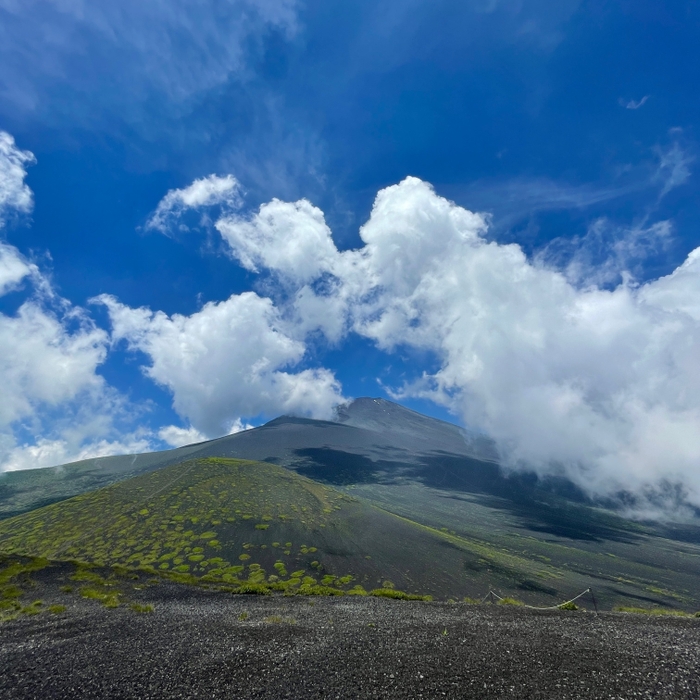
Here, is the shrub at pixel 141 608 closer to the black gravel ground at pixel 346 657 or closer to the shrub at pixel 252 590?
the black gravel ground at pixel 346 657

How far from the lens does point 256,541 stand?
3497 inches

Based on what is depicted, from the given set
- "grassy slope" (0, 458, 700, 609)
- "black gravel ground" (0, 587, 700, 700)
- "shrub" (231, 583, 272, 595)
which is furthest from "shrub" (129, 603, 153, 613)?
"grassy slope" (0, 458, 700, 609)

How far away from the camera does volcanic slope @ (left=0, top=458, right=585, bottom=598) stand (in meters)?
A: 73.2

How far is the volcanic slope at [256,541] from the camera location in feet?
240

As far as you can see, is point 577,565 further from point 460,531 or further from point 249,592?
point 249,592

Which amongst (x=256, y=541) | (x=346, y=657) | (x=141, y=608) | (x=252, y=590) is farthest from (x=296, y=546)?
(x=346, y=657)

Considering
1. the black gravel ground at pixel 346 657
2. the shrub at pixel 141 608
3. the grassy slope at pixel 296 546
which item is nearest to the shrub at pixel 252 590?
the shrub at pixel 141 608

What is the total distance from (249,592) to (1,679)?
28761 millimetres

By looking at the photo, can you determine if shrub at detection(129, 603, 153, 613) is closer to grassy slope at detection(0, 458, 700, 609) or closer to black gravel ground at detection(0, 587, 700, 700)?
black gravel ground at detection(0, 587, 700, 700)

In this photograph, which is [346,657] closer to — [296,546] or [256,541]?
[296,546]

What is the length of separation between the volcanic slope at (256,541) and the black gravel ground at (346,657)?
34.1 metres

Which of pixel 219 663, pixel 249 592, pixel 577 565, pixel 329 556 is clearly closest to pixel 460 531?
pixel 577 565

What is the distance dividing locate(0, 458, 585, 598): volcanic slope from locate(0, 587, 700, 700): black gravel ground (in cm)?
3411

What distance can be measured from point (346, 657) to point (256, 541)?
74.1m
